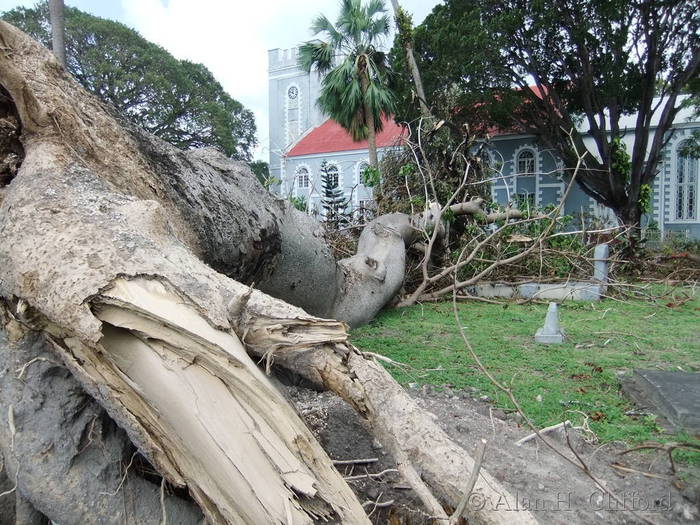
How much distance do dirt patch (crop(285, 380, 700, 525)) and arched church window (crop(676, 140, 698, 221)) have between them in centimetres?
2155

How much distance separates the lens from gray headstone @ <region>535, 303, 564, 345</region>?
14.0ft

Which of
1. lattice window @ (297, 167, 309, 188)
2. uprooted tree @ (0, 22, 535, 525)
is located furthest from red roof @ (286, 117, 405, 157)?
uprooted tree @ (0, 22, 535, 525)

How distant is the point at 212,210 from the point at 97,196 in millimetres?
810

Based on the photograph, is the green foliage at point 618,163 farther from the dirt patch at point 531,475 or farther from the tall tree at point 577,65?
the dirt patch at point 531,475

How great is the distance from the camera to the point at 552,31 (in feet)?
45.5

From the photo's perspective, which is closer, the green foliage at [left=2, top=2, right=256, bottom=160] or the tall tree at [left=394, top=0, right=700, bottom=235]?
the tall tree at [left=394, top=0, right=700, bottom=235]

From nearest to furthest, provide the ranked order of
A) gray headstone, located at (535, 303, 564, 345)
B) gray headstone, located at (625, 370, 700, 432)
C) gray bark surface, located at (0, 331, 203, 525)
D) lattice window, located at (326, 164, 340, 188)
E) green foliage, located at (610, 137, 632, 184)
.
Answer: gray bark surface, located at (0, 331, 203, 525), gray headstone, located at (625, 370, 700, 432), gray headstone, located at (535, 303, 564, 345), lattice window, located at (326, 164, 340, 188), green foliage, located at (610, 137, 632, 184)

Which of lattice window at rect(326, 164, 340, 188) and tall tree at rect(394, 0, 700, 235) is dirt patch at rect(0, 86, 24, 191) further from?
tall tree at rect(394, 0, 700, 235)

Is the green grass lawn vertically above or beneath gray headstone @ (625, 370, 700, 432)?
beneath

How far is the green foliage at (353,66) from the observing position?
1605 centimetres

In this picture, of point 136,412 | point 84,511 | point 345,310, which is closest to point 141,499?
point 84,511

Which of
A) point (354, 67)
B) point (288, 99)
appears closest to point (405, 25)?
point (354, 67)

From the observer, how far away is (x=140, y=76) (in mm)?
24734

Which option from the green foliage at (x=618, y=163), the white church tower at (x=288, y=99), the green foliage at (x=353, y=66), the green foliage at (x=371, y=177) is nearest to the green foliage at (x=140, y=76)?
the white church tower at (x=288, y=99)
